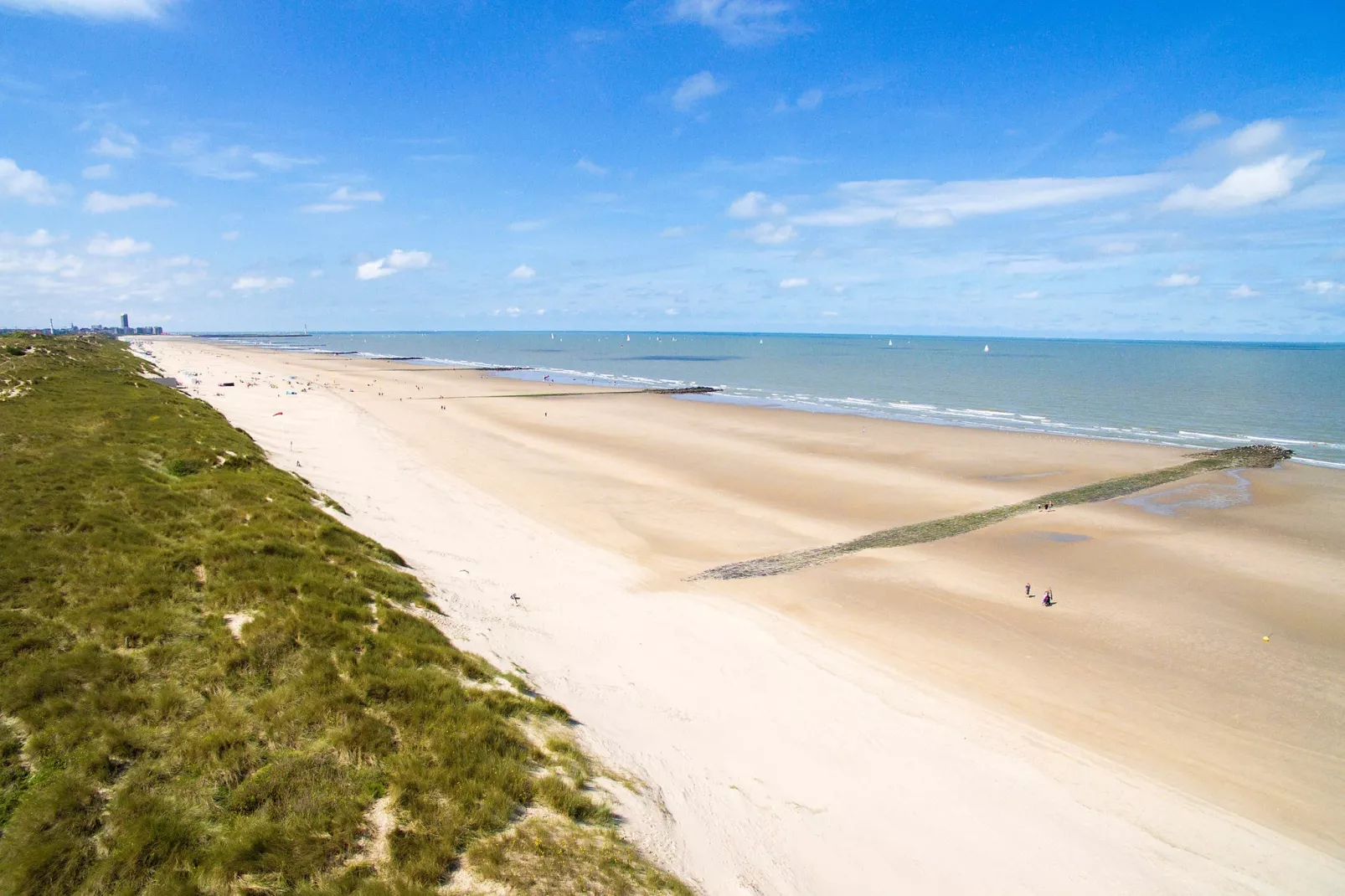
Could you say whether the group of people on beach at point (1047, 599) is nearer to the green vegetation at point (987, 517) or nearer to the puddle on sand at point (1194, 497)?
the green vegetation at point (987, 517)

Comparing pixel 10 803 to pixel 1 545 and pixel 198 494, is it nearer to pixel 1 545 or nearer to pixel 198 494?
pixel 1 545

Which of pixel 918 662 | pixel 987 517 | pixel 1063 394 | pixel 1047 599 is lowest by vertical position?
pixel 918 662

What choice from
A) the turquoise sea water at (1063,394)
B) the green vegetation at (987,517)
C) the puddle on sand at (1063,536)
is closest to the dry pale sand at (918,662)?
the puddle on sand at (1063,536)

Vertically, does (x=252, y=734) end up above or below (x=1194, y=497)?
above

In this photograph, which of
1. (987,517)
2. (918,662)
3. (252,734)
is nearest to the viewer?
(252,734)

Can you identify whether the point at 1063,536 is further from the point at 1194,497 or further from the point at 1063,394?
the point at 1063,394

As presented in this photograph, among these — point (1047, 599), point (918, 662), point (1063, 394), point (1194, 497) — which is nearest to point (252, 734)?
point (918, 662)

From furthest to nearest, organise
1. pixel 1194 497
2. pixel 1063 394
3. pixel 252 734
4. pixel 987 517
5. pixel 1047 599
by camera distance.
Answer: pixel 1063 394 < pixel 1194 497 < pixel 987 517 < pixel 1047 599 < pixel 252 734
